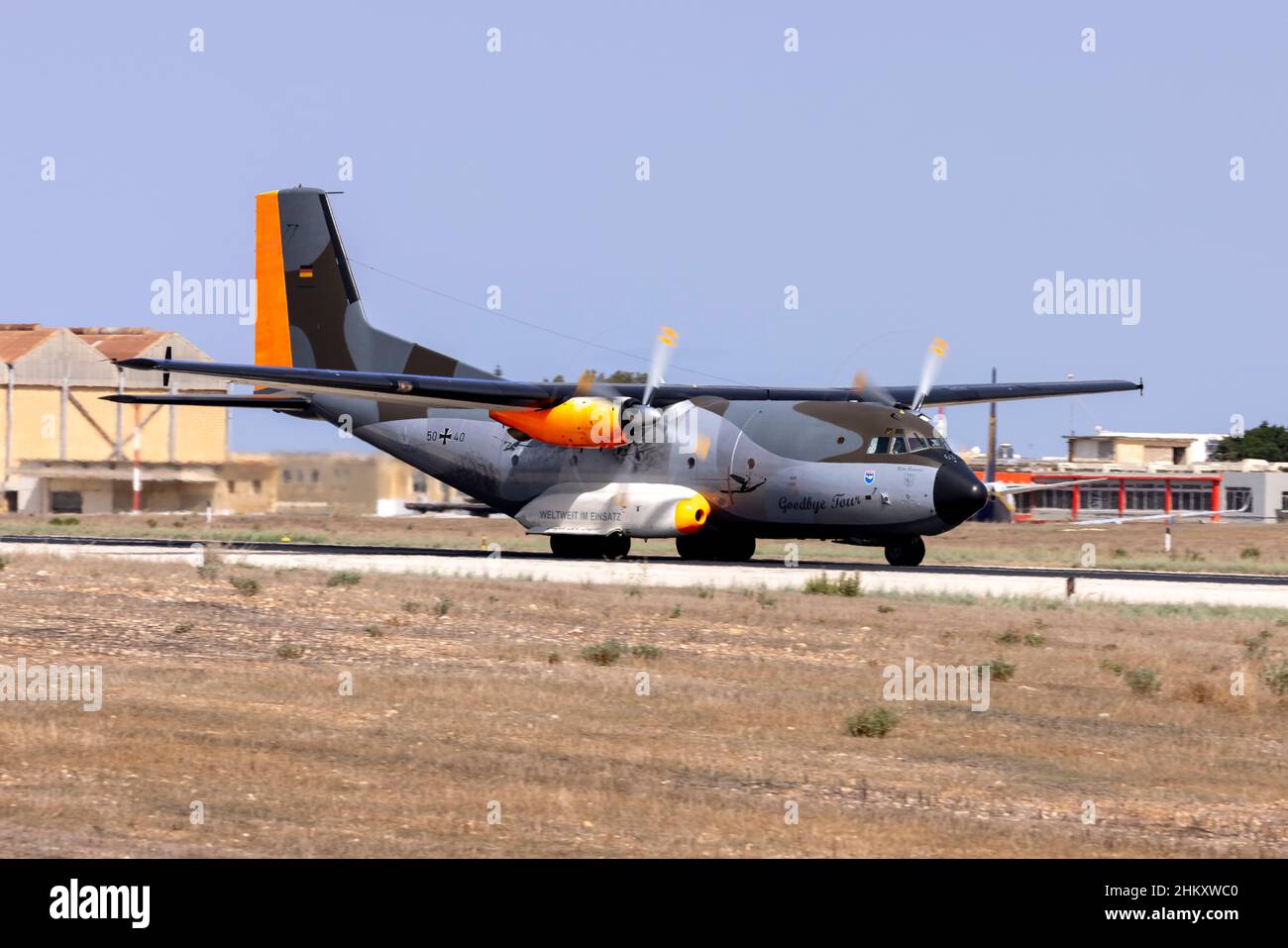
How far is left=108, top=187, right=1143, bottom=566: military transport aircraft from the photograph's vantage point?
3403cm

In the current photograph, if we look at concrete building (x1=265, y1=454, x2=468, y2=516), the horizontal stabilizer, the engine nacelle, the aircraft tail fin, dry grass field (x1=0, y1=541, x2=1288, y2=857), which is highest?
the aircraft tail fin

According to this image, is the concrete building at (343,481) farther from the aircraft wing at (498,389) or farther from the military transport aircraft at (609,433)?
the aircraft wing at (498,389)

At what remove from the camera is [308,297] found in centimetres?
4197

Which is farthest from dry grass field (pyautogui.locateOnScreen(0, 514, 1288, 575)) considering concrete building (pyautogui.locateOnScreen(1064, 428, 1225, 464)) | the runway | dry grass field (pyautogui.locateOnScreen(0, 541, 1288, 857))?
concrete building (pyautogui.locateOnScreen(1064, 428, 1225, 464))

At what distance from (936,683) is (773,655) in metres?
3.07

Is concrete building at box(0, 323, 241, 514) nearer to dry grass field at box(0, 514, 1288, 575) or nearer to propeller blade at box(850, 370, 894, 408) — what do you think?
dry grass field at box(0, 514, 1288, 575)

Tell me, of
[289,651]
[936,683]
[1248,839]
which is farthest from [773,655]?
[1248,839]

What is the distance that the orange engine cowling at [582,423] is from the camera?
36.3 m

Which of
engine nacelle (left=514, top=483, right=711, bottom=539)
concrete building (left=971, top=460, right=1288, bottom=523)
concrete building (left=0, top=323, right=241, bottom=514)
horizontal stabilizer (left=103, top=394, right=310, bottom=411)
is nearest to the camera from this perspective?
engine nacelle (left=514, top=483, right=711, bottom=539)

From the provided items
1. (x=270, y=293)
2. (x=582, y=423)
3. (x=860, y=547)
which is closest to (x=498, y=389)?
(x=582, y=423)

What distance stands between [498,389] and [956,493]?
10490mm

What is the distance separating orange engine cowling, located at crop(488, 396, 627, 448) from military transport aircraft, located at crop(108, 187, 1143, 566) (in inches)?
1.5

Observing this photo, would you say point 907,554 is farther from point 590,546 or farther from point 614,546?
point 590,546
